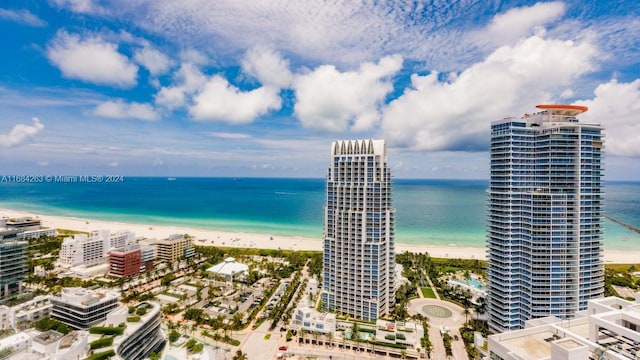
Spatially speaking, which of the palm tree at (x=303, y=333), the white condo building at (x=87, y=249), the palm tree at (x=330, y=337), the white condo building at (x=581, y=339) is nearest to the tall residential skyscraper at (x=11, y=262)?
the white condo building at (x=87, y=249)

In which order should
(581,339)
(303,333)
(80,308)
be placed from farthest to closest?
(303,333) < (80,308) < (581,339)

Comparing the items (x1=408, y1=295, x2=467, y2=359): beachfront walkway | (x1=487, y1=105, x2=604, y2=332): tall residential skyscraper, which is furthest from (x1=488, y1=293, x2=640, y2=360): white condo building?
(x1=408, y1=295, x2=467, y2=359): beachfront walkway

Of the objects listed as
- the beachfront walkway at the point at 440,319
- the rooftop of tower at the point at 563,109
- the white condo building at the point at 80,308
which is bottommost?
the beachfront walkway at the point at 440,319

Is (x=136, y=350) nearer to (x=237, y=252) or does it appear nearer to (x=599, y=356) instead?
(x=599, y=356)

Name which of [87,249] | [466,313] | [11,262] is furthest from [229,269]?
[466,313]

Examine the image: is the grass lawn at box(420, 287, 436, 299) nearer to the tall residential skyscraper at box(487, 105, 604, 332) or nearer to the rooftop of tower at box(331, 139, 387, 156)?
the tall residential skyscraper at box(487, 105, 604, 332)

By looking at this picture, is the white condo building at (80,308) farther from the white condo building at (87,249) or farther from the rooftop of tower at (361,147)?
the rooftop of tower at (361,147)

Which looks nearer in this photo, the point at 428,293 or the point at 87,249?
the point at 428,293

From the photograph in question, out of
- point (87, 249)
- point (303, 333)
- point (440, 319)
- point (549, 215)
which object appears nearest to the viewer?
point (549, 215)

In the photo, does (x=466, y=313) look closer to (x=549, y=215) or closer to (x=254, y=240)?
(x=549, y=215)
